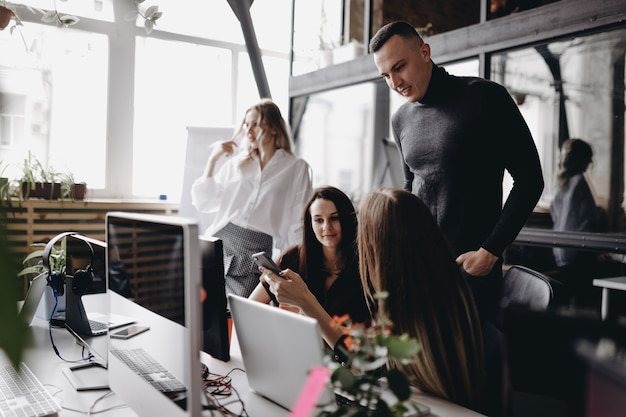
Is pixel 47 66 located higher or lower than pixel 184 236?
higher

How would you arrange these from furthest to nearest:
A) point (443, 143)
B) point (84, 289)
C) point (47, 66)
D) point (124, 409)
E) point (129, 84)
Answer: point (129, 84)
point (47, 66)
point (443, 143)
point (84, 289)
point (124, 409)

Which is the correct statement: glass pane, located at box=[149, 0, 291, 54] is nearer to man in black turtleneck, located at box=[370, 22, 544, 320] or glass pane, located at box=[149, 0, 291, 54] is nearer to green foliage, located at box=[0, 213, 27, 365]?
man in black turtleneck, located at box=[370, 22, 544, 320]

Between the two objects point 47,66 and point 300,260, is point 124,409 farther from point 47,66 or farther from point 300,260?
point 47,66

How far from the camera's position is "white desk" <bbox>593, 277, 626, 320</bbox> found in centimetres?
240

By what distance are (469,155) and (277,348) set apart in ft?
3.84

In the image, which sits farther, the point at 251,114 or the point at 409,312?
the point at 251,114

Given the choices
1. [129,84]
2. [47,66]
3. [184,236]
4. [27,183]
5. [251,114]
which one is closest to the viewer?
[184,236]

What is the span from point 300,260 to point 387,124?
205 cm

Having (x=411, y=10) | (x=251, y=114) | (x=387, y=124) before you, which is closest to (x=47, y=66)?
(x=251, y=114)

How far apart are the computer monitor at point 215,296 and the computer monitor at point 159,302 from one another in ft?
0.51

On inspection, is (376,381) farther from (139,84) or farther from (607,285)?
(139,84)

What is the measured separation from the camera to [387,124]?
153 inches

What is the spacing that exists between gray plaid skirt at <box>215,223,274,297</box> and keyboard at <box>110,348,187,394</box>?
1497 mm

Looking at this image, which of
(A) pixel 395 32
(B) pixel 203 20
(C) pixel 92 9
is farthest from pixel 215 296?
(B) pixel 203 20
